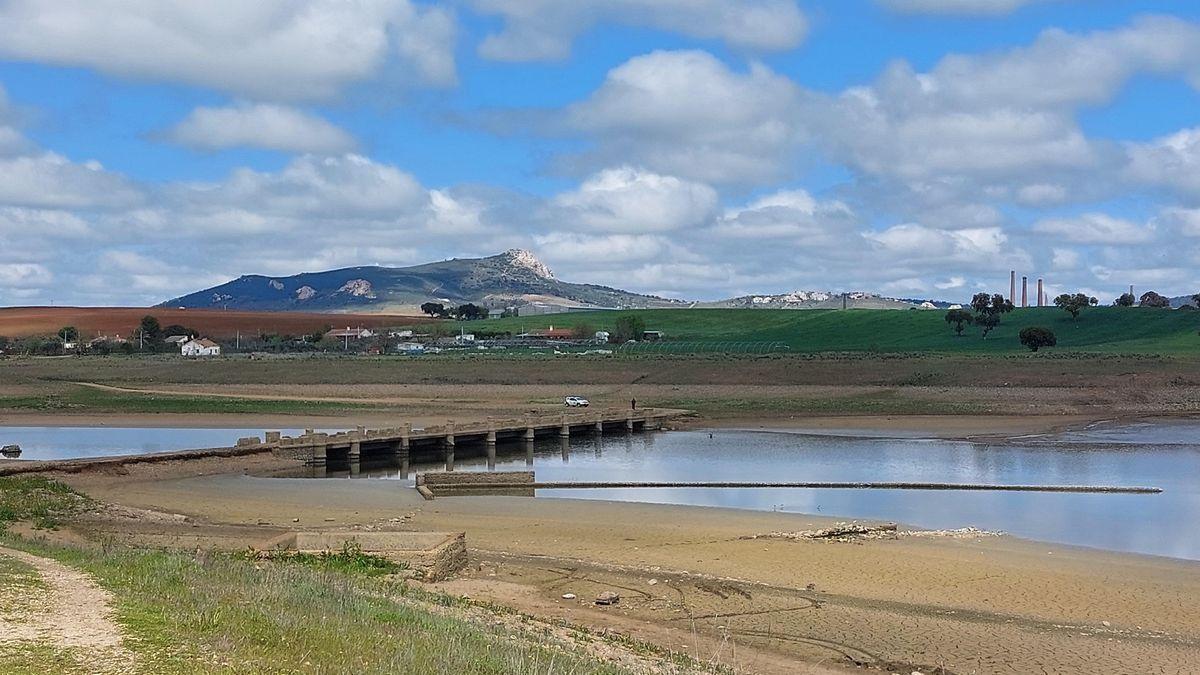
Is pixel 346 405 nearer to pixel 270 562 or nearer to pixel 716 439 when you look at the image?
pixel 716 439

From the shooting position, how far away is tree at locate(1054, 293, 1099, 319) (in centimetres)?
14512

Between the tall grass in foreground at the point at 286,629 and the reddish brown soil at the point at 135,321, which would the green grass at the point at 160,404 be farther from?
the reddish brown soil at the point at 135,321

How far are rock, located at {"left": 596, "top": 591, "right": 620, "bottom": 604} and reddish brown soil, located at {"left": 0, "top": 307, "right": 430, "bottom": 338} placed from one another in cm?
14351

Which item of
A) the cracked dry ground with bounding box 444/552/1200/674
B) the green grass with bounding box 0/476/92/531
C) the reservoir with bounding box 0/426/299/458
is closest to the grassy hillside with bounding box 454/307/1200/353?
the reservoir with bounding box 0/426/299/458

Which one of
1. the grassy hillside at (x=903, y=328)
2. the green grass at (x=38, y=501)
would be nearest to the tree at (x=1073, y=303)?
the grassy hillside at (x=903, y=328)

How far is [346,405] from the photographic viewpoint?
6800 centimetres

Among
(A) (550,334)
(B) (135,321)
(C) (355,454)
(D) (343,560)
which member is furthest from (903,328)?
(D) (343,560)

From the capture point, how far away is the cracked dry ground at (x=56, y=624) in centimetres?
879

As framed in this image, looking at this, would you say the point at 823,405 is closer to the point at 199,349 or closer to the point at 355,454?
the point at 355,454

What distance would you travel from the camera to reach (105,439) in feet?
167

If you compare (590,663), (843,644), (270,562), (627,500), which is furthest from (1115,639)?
(627,500)

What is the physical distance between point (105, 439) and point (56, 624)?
43891 mm

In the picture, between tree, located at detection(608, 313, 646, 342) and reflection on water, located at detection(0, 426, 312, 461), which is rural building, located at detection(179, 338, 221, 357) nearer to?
tree, located at detection(608, 313, 646, 342)

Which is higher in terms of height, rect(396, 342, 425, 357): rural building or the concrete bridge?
rect(396, 342, 425, 357): rural building
